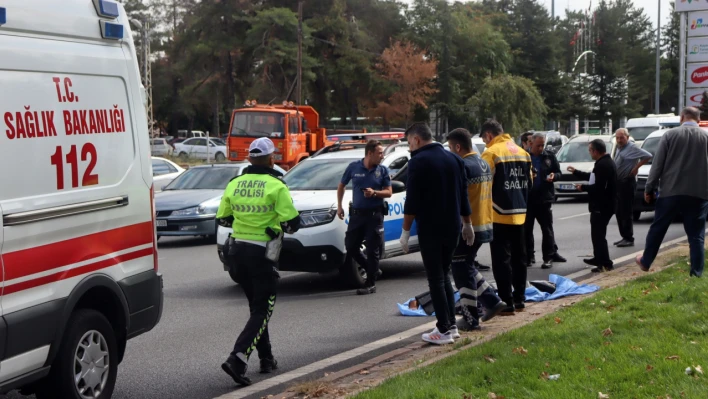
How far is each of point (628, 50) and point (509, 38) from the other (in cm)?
2037

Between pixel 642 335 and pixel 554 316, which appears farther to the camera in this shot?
pixel 554 316

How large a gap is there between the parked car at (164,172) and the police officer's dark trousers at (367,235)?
41.9ft

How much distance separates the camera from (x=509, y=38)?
72688mm

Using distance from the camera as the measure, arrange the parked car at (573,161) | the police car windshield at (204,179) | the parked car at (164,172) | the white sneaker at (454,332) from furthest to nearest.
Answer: the parked car at (573,161) → the parked car at (164,172) → the police car windshield at (204,179) → the white sneaker at (454,332)

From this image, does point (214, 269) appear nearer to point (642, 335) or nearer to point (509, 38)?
point (642, 335)

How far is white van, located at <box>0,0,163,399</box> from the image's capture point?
16.6 ft

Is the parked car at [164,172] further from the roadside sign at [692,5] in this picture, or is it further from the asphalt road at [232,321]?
the roadside sign at [692,5]

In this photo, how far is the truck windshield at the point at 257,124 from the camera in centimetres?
3244

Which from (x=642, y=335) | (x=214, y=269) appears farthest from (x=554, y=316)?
(x=214, y=269)

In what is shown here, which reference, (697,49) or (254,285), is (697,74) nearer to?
(697,49)

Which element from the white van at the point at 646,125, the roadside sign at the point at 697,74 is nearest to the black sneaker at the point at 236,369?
the roadside sign at the point at 697,74

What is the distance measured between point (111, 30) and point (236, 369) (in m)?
2.51

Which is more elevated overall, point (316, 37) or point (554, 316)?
point (316, 37)

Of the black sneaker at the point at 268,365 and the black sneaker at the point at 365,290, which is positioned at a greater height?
the black sneaker at the point at 268,365
